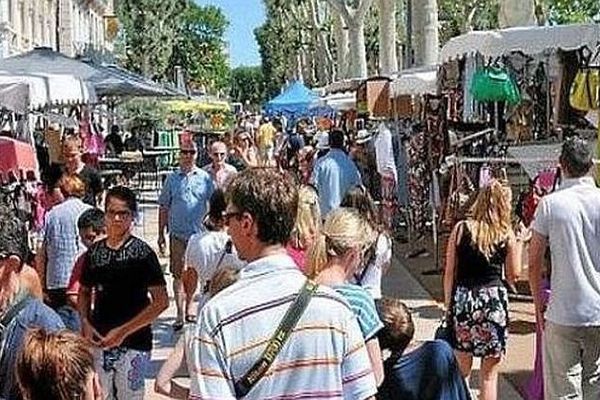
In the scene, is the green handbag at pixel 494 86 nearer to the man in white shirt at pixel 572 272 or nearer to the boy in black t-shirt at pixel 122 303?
the man in white shirt at pixel 572 272

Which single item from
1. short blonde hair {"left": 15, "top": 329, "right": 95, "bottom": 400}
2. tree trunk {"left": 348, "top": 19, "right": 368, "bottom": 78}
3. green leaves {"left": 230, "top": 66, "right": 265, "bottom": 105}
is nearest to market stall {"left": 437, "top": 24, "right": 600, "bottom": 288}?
short blonde hair {"left": 15, "top": 329, "right": 95, "bottom": 400}

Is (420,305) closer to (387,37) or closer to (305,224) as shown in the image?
(305,224)

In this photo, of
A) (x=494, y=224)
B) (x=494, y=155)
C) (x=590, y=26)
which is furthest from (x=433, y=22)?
(x=494, y=224)

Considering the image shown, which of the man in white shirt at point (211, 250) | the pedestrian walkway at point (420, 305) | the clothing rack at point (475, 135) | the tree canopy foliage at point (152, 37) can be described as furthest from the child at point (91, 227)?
the tree canopy foliage at point (152, 37)

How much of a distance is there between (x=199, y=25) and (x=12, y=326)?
381 feet

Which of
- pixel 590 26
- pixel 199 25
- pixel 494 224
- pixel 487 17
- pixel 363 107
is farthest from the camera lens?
pixel 199 25

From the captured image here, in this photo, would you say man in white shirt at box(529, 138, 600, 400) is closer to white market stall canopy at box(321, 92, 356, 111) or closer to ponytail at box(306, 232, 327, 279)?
ponytail at box(306, 232, 327, 279)

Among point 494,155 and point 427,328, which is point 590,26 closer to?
point 494,155

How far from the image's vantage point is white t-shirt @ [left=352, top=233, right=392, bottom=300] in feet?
16.4

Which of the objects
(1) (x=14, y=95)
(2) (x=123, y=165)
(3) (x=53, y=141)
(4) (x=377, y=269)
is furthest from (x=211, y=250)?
(2) (x=123, y=165)

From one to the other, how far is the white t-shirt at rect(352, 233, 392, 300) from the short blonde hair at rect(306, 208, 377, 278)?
2.84 feet

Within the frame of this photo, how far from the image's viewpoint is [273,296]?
2.80m

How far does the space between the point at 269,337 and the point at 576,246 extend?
3113mm

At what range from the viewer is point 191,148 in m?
9.33
